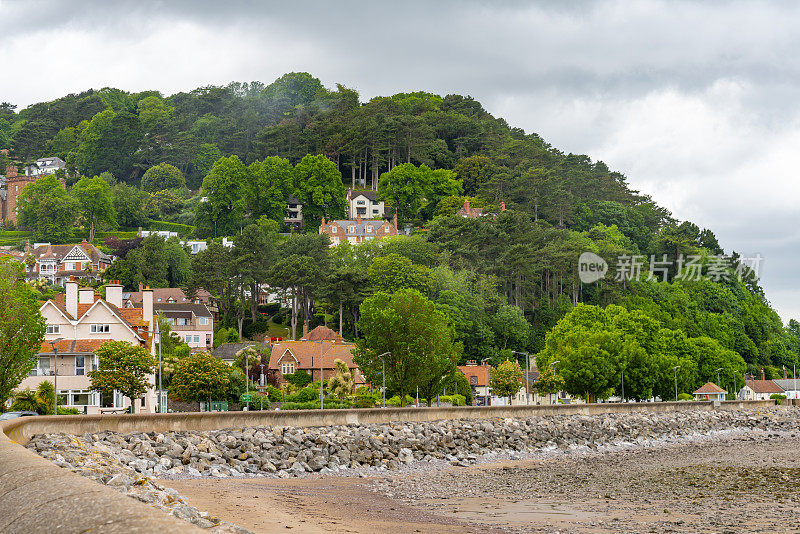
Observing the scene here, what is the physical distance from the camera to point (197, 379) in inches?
2685

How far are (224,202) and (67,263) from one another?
30.8 meters

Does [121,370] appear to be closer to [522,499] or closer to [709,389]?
[522,499]

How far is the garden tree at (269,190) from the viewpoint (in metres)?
167

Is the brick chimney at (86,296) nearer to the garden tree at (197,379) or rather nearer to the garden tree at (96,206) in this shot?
the garden tree at (197,379)

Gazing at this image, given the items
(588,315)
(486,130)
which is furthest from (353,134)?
(588,315)

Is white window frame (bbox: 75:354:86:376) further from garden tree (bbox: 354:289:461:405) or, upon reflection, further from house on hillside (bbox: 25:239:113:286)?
house on hillside (bbox: 25:239:113:286)

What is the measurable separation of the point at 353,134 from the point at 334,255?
5595cm

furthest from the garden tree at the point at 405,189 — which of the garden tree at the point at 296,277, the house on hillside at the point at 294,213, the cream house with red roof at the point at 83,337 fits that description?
the cream house with red roof at the point at 83,337

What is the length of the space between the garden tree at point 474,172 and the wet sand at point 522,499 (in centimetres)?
13413

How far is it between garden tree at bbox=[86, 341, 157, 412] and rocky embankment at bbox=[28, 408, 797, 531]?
22185 mm

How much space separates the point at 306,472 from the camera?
30500 mm

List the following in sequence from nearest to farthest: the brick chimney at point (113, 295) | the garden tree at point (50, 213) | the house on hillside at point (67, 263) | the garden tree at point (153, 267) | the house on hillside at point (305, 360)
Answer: the brick chimney at point (113, 295), the house on hillside at point (305, 360), the garden tree at point (153, 267), the house on hillside at point (67, 263), the garden tree at point (50, 213)

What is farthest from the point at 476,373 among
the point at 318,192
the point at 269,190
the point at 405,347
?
the point at 269,190

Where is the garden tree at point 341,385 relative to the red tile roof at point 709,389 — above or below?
above
